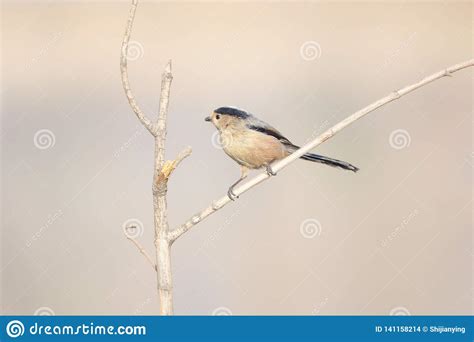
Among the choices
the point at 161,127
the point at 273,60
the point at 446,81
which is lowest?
the point at 161,127

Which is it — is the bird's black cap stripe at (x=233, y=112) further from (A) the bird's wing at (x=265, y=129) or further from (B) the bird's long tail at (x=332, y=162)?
(B) the bird's long tail at (x=332, y=162)

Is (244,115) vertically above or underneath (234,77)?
underneath

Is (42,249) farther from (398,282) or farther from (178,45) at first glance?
(398,282)

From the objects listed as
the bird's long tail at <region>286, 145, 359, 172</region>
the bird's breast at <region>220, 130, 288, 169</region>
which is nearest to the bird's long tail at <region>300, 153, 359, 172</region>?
the bird's long tail at <region>286, 145, 359, 172</region>

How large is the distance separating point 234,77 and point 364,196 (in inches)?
52.2

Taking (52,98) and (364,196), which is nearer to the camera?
(364,196)

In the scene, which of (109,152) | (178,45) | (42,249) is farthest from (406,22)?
Result: (42,249)

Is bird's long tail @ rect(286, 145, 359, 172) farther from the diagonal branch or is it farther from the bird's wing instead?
the diagonal branch

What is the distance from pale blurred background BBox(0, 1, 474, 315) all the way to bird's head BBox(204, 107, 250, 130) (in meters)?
1.27

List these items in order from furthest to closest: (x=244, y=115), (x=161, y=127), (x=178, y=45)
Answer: (x=178, y=45) → (x=244, y=115) → (x=161, y=127)

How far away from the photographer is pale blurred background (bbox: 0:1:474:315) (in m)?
4.82

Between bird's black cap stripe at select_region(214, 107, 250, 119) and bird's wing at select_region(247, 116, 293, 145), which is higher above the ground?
bird's black cap stripe at select_region(214, 107, 250, 119)

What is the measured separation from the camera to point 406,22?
576cm

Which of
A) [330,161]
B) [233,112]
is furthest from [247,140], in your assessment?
[330,161]
